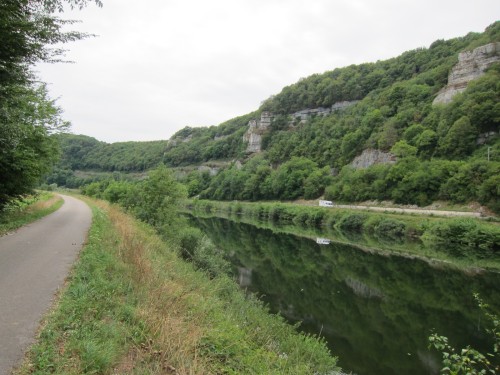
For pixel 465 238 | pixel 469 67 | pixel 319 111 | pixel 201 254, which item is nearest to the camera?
pixel 201 254

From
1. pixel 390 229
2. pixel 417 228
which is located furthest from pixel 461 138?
pixel 417 228

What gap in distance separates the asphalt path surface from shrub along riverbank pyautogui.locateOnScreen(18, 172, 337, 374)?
9.4 inches

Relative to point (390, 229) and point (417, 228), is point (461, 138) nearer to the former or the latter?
point (390, 229)

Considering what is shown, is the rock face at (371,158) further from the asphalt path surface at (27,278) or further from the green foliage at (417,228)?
the asphalt path surface at (27,278)

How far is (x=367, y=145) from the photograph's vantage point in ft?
305

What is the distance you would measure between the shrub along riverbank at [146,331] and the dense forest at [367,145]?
20.1 metres

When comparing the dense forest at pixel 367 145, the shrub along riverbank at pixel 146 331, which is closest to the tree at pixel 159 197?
the dense forest at pixel 367 145

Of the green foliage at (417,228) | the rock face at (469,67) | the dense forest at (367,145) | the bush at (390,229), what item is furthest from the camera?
the rock face at (469,67)

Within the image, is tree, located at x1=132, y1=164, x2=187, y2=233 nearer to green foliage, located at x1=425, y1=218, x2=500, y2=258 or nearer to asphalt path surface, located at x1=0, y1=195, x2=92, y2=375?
asphalt path surface, located at x1=0, y1=195, x2=92, y2=375

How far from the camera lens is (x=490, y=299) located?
1923cm

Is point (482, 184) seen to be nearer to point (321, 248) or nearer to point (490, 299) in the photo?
point (321, 248)

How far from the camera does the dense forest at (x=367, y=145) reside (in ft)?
203

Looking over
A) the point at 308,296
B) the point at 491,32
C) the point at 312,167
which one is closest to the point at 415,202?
the point at 312,167

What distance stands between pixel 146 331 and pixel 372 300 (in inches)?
620
